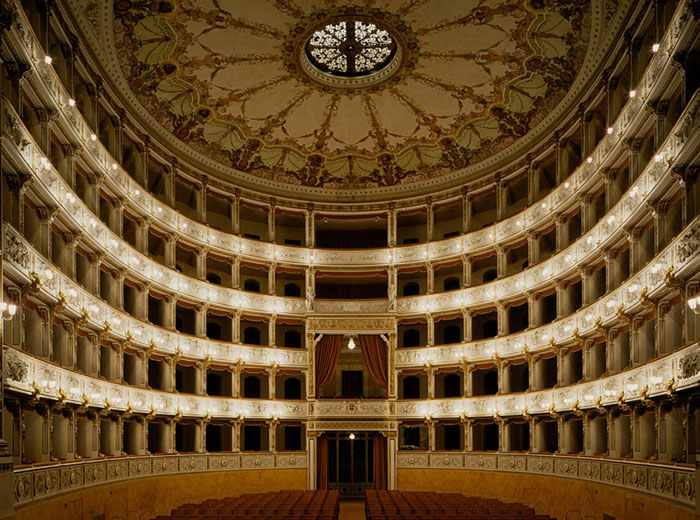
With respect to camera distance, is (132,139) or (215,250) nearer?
(132,139)

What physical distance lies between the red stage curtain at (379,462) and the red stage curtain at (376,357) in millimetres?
2473

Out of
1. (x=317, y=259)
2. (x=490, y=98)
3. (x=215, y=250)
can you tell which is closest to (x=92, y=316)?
(x=215, y=250)

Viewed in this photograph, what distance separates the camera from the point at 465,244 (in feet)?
119

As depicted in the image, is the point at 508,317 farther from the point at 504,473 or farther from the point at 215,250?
the point at 215,250

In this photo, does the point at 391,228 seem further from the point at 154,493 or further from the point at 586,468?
the point at 154,493

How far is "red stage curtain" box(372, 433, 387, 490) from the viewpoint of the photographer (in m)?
36.2

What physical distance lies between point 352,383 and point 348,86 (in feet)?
52.8

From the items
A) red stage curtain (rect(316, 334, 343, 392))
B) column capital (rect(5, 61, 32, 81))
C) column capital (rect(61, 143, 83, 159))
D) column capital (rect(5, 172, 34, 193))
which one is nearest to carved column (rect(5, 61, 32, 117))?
column capital (rect(5, 61, 32, 81))

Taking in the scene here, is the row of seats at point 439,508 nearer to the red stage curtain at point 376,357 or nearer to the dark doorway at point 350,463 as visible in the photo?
the red stage curtain at point 376,357

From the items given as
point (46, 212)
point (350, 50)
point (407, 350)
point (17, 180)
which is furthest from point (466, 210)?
point (17, 180)

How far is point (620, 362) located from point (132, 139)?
1939 cm

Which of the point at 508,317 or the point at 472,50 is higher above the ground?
the point at 472,50

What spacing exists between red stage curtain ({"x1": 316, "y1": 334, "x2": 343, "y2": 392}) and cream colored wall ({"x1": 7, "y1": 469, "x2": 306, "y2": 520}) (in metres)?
4.24

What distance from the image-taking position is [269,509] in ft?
75.9
